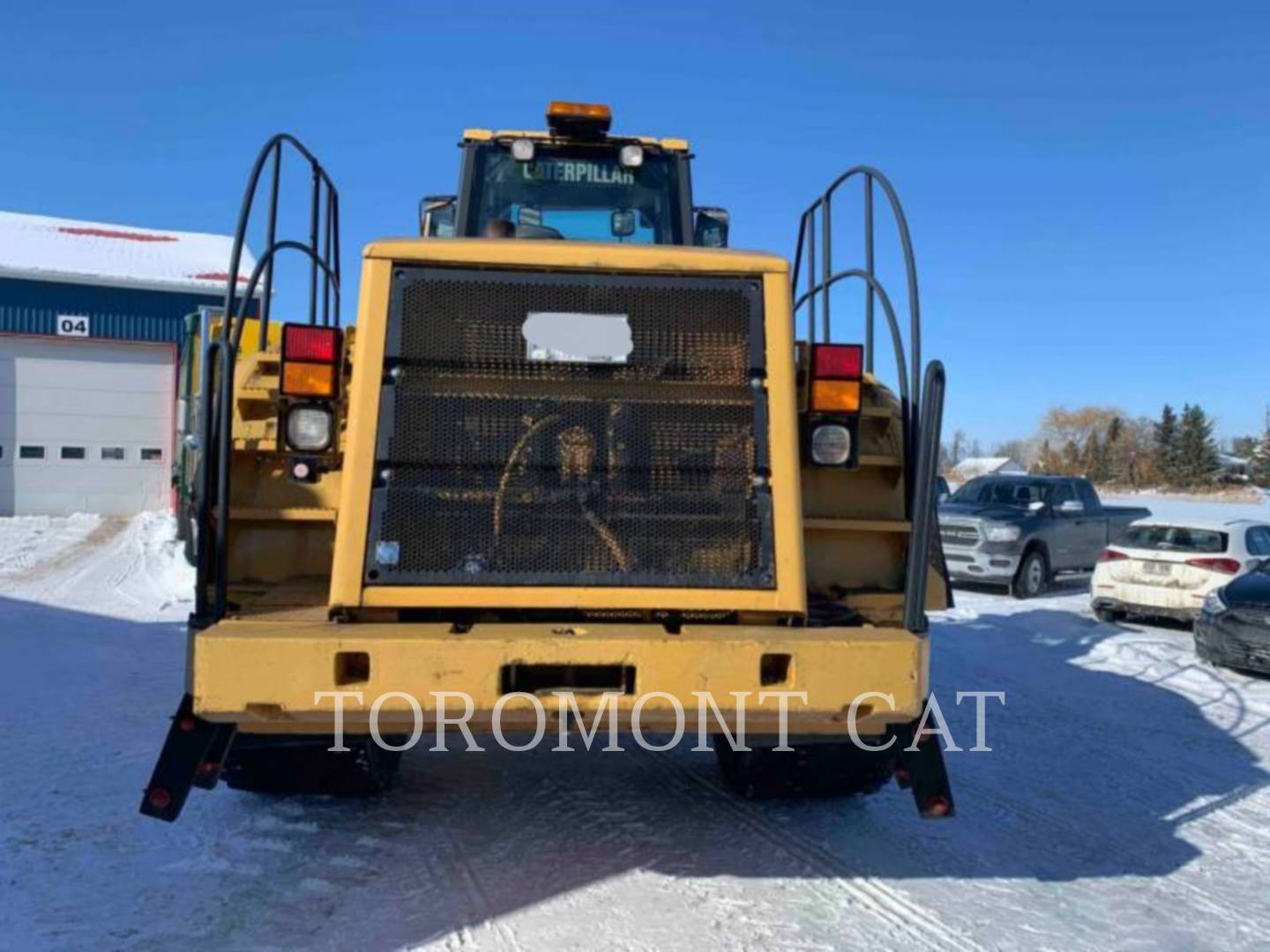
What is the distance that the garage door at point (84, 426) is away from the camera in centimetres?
2052

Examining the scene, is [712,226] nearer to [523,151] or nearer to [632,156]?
[632,156]

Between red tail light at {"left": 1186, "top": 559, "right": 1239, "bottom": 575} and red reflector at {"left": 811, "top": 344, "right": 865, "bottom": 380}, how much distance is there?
9680 mm

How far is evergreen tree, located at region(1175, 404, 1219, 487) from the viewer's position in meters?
63.3

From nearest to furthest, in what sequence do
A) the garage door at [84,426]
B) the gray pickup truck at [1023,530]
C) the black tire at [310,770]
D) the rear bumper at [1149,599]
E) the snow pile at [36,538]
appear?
the black tire at [310,770]
the rear bumper at [1149,599]
the snow pile at [36,538]
the gray pickup truck at [1023,530]
the garage door at [84,426]

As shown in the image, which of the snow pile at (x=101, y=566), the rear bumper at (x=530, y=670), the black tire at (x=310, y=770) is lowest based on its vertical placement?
the snow pile at (x=101, y=566)

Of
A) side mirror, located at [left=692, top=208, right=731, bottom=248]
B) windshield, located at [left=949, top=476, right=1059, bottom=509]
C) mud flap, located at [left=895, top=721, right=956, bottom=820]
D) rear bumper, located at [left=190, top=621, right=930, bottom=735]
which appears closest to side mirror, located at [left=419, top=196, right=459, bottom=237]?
side mirror, located at [left=692, top=208, right=731, bottom=248]

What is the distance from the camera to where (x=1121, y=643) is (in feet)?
34.9

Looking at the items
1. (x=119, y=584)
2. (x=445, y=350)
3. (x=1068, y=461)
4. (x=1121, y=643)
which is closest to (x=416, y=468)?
(x=445, y=350)

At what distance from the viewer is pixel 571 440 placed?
3695mm

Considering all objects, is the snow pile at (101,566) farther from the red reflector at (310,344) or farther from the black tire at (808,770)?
the red reflector at (310,344)

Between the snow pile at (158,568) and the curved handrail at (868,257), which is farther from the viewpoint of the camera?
the snow pile at (158,568)

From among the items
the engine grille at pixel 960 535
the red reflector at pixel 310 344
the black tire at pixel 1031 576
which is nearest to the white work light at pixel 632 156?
the red reflector at pixel 310 344

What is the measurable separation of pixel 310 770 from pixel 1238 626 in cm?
785

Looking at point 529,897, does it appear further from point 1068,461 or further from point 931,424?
point 1068,461
